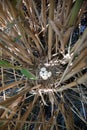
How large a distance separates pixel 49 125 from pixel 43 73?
0.17m

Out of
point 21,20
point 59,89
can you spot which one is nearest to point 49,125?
point 59,89

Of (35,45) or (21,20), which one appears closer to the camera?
(21,20)

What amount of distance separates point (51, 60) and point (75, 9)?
297 mm

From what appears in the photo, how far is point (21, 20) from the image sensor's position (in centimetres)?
64

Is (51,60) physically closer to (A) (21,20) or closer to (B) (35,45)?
(B) (35,45)

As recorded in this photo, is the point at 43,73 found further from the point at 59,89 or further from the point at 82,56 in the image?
the point at 82,56

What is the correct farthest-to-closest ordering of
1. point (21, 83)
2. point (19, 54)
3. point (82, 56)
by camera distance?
point (21, 83) < point (19, 54) < point (82, 56)

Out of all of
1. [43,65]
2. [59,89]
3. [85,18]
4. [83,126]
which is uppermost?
[85,18]

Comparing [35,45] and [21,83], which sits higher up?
[35,45]

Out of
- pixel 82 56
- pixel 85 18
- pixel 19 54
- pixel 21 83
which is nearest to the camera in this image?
pixel 82 56

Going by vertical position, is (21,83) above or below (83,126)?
above

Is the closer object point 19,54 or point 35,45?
point 19,54

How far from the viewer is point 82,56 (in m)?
0.59

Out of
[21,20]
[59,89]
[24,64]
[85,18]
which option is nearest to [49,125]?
[59,89]
